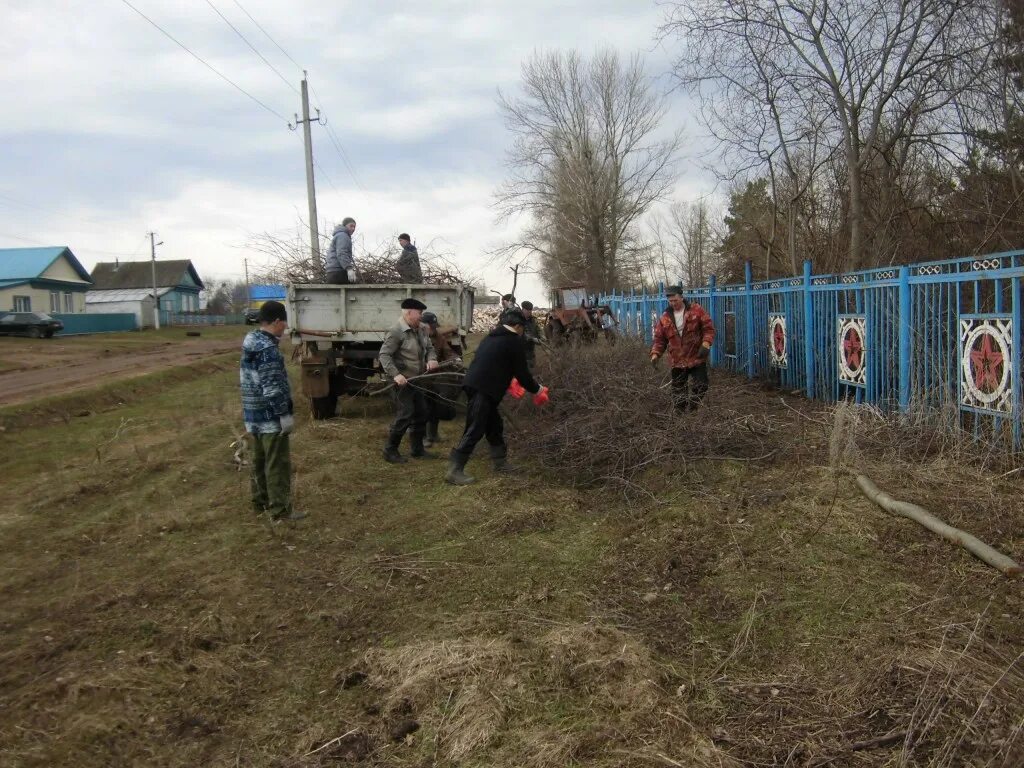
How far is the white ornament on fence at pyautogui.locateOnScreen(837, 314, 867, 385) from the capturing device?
736 centimetres

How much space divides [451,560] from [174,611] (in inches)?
61.7

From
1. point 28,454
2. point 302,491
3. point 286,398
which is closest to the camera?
point 286,398

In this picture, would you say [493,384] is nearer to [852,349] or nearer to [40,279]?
[852,349]

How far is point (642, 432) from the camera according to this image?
6191mm

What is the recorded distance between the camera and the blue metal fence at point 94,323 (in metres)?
38.1

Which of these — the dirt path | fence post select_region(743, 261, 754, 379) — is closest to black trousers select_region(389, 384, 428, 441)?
fence post select_region(743, 261, 754, 379)

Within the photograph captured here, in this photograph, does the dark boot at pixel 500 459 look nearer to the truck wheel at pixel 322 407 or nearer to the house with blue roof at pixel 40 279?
the truck wheel at pixel 322 407

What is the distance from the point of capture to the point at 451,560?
451 centimetres

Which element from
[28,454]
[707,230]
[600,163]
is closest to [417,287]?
[28,454]

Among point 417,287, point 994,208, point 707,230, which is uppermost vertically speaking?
point 707,230

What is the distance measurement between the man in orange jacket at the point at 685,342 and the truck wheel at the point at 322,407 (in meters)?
4.39

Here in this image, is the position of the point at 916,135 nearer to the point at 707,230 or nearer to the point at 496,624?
Answer: the point at 496,624

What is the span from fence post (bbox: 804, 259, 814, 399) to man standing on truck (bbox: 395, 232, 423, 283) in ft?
16.5

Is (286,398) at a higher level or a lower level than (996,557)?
higher
